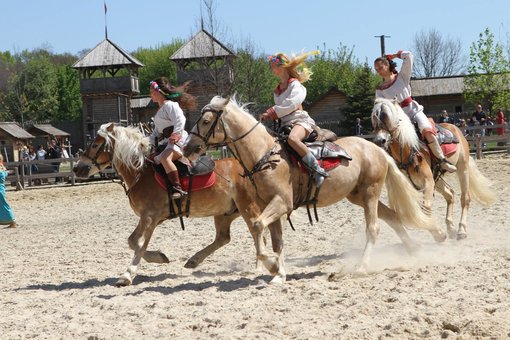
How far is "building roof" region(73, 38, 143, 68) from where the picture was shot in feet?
169

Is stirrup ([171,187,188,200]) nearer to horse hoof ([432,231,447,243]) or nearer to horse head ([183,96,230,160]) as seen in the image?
horse head ([183,96,230,160])

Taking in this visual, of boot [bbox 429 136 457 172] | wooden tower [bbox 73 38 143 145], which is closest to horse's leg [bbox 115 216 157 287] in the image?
boot [bbox 429 136 457 172]

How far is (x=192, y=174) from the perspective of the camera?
8.42 metres

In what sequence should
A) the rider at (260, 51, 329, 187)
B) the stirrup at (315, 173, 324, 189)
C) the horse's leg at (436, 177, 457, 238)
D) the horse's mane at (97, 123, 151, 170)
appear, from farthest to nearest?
1. the horse's leg at (436, 177, 457, 238)
2. the horse's mane at (97, 123, 151, 170)
3. the stirrup at (315, 173, 324, 189)
4. the rider at (260, 51, 329, 187)

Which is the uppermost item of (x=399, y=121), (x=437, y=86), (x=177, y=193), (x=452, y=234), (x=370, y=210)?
(x=437, y=86)

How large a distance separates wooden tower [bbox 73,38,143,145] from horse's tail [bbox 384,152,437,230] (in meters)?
44.1

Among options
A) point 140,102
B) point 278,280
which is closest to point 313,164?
point 278,280

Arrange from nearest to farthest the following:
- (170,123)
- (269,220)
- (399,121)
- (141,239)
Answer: (269,220), (141,239), (170,123), (399,121)

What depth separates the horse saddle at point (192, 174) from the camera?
8.35 m

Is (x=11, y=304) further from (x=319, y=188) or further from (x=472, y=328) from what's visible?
(x=472, y=328)

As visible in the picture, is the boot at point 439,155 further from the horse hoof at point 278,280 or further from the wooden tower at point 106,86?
the wooden tower at point 106,86

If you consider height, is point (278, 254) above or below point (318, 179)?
below

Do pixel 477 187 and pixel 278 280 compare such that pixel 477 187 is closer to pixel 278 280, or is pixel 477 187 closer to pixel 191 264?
pixel 191 264

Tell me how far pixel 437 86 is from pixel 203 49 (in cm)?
2408
